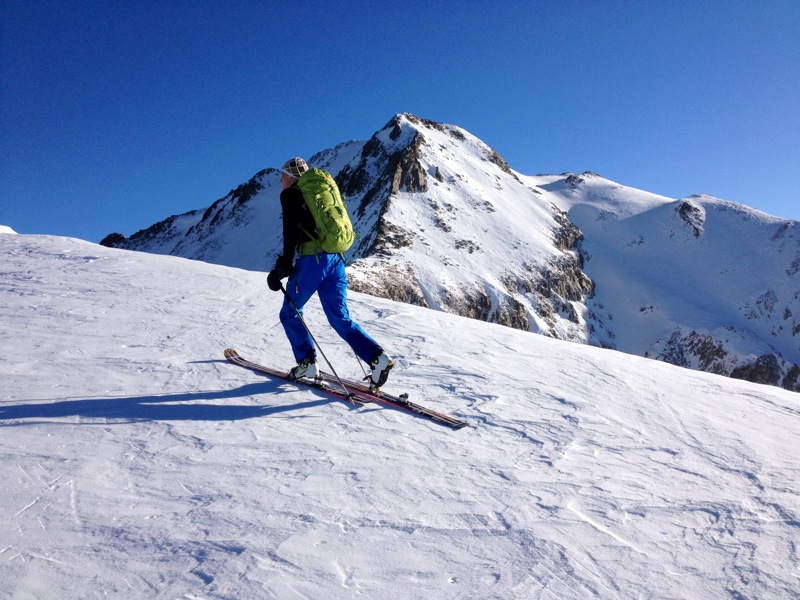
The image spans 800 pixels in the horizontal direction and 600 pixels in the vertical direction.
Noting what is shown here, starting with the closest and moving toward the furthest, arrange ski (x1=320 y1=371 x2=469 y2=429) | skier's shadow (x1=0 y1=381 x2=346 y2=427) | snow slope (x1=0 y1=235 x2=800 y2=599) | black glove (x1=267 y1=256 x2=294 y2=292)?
snow slope (x1=0 y1=235 x2=800 y2=599) → skier's shadow (x1=0 y1=381 x2=346 y2=427) → ski (x1=320 y1=371 x2=469 y2=429) → black glove (x1=267 y1=256 x2=294 y2=292)

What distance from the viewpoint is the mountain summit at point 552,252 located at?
209 ft

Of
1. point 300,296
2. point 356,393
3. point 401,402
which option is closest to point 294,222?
point 300,296

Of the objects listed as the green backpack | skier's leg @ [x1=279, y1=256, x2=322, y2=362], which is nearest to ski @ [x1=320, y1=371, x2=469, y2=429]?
skier's leg @ [x1=279, y1=256, x2=322, y2=362]

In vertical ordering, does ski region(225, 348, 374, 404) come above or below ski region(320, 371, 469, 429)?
above

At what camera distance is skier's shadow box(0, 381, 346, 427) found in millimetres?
4281

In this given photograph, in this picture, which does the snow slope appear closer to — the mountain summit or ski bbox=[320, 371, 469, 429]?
ski bbox=[320, 371, 469, 429]

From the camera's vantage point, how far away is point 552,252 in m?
79.8

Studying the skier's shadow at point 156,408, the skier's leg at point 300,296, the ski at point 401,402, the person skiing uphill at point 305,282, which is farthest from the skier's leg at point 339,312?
the skier's shadow at point 156,408

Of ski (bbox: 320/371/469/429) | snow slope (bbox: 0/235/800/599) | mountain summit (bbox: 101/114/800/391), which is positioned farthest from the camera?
mountain summit (bbox: 101/114/800/391)

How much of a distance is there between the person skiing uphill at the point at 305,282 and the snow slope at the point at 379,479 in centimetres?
51

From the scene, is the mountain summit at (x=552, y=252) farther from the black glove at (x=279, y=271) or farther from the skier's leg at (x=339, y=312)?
the black glove at (x=279, y=271)

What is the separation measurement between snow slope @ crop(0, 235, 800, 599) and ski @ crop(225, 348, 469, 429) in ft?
0.52

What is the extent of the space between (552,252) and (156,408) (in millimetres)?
80204

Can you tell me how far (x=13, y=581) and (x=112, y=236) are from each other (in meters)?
146
